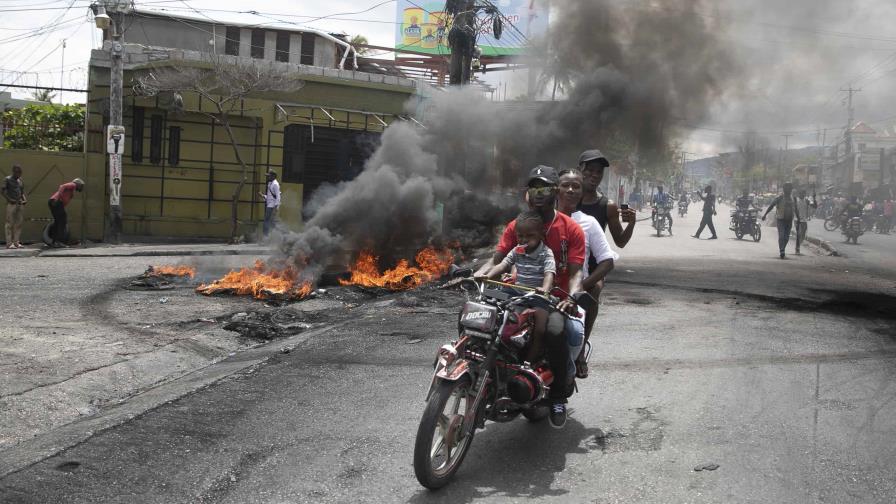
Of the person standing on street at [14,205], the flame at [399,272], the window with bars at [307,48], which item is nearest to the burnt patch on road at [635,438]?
the flame at [399,272]

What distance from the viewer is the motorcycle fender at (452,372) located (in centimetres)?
359

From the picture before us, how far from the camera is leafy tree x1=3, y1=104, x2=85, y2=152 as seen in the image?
19.8 m

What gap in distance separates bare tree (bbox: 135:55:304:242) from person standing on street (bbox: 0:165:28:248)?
14.7ft

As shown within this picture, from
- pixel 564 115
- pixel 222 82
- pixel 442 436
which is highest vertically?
pixel 222 82

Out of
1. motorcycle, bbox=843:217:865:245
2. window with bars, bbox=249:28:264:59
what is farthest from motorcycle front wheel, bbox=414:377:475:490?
window with bars, bbox=249:28:264:59

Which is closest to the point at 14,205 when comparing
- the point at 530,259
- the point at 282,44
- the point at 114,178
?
the point at 114,178

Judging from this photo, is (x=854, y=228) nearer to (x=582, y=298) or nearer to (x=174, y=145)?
(x=174, y=145)

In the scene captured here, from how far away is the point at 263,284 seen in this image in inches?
382

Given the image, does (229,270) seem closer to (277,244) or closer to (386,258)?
(277,244)

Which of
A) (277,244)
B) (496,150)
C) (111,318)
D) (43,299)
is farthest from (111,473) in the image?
(496,150)

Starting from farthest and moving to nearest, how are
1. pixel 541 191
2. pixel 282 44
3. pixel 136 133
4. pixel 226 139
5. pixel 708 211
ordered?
pixel 282 44, pixel 708 211, pixel 226 139, pixel 136 133, pixel 541 191

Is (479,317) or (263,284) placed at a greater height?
(479,317)

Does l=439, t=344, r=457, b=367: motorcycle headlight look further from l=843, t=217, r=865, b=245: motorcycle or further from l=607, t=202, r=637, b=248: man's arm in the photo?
l=843, t=217, r=865, b=245: motorcycle

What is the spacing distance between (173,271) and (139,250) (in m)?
5.72
